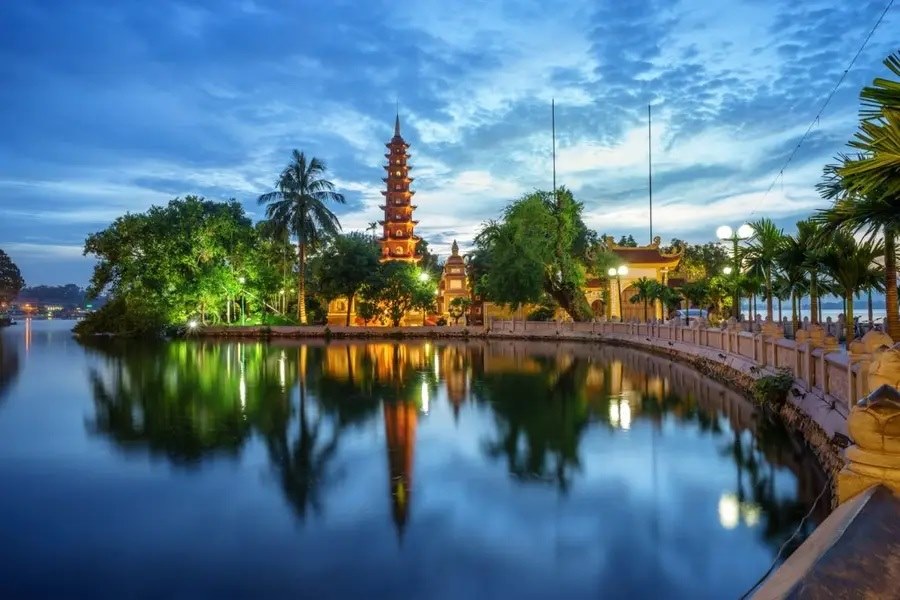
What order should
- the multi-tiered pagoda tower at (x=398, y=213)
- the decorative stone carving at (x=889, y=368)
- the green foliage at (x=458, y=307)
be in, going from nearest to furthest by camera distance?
the decorative stone carving at (x=889, y=368) → the green foliage at (x=458, y=307) → the multi-tiered pagoda tower at (x=398, y=213)

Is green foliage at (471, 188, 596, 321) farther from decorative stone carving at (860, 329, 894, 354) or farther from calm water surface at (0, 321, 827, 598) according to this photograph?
decorative stone carving at (860, 329, 894, 354)

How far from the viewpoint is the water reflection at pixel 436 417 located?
9.87m

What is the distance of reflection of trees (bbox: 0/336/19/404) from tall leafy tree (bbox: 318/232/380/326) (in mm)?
19245

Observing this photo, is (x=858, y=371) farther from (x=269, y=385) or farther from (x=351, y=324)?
→ (x=351, y=324)

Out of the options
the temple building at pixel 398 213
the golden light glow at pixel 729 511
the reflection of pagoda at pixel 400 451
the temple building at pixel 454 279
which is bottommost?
the golden light glow at pixel 729 511

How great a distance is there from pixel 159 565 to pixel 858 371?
8.07m

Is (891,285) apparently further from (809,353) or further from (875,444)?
(875,444)

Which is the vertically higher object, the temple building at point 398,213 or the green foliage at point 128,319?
the temple building at point 398,213

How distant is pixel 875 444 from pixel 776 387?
1051cm

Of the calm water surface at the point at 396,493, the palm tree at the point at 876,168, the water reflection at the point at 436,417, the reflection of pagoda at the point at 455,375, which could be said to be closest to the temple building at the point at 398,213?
the reflection of pagoda at the point at 455,375

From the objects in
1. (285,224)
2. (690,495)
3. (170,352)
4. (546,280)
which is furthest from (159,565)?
(285,224)

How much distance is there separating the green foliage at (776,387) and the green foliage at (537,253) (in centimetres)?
2794

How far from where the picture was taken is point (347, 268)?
50.1m

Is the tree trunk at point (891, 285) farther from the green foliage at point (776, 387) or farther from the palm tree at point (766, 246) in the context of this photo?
the palm tree at point (766, 246)
